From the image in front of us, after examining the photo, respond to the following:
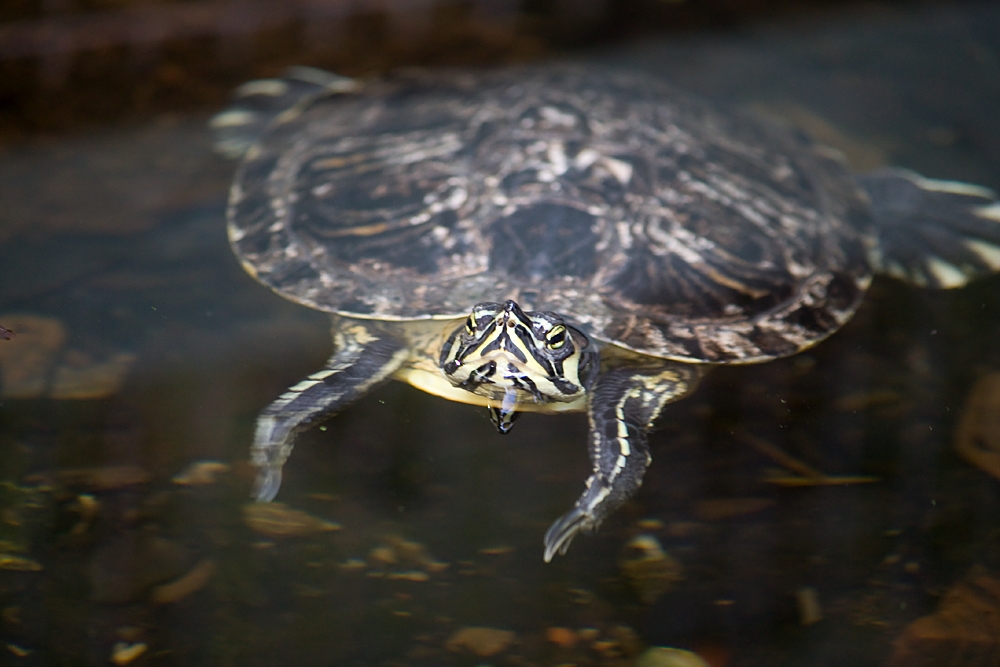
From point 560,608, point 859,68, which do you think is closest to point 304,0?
point 859,68

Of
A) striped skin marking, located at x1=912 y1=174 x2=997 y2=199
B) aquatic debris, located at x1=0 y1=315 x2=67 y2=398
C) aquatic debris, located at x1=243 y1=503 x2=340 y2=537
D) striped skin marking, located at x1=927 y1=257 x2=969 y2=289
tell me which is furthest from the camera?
striped skin marking, located at x1=912 y1=174 x2=997 y2=199

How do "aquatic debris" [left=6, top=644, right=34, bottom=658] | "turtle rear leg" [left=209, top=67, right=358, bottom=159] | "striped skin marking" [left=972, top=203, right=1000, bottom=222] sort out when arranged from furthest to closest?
"turtle rear leg" [left=209, top=67, right=358, bottom=159] < "striped skin marking" [left=972, top=203, right=1000, bottom=222] < "aquatic debris" [left=6, top=644, right=34, bottom=658]

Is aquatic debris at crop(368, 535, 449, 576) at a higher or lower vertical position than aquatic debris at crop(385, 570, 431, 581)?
higher

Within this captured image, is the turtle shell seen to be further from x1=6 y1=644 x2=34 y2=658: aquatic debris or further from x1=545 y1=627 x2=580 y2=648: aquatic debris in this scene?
x1=6 y1=644 x2=34 y2=658: aquatic debris

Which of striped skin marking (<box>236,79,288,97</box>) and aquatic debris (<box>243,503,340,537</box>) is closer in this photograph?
aquatic debris (<box>243,503,340,537</box>)

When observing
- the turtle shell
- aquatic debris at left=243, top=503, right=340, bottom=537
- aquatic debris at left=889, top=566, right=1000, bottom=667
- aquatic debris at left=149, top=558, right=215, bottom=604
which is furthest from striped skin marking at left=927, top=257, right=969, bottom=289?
aquatic debris at left=149, top=558, right=215, bottom=604

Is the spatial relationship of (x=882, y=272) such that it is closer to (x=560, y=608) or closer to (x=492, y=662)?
(x=560, y=608)

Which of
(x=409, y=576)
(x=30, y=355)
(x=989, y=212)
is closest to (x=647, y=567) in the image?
(x=409, y=576)
